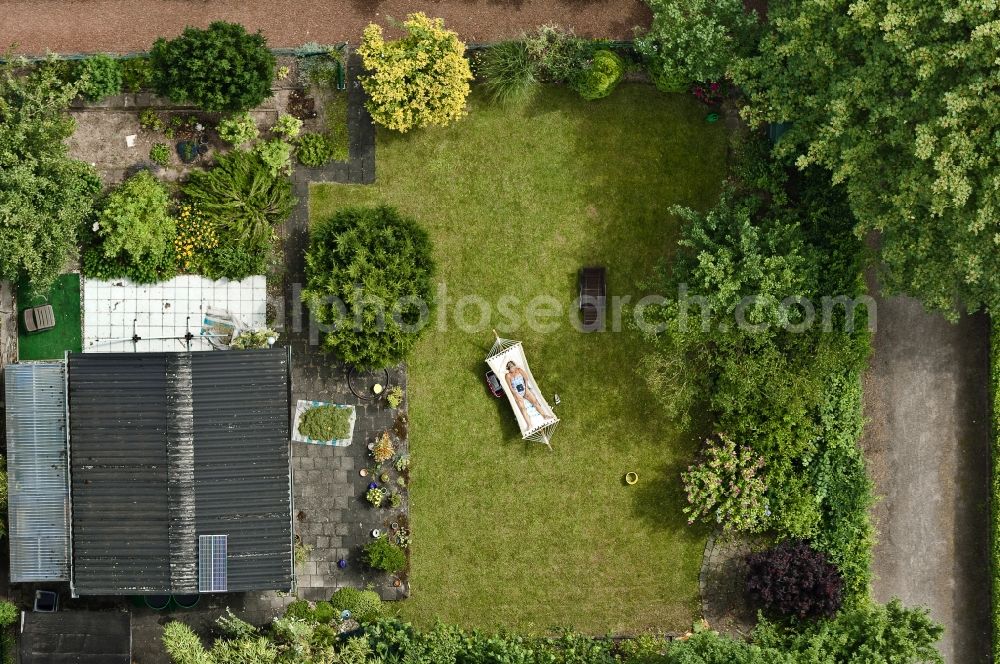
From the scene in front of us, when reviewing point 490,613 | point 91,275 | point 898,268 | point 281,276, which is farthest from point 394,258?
point 898,268

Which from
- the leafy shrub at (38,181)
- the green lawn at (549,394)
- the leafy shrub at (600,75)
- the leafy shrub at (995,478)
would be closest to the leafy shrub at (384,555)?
the green lawn at (549,394)

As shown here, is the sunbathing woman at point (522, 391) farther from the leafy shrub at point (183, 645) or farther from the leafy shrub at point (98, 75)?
the leafy shrub at point (98, 75)

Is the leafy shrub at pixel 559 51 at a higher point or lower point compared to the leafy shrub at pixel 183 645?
higher

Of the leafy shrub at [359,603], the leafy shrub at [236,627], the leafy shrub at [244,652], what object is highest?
the leafy shrub at [359,603]

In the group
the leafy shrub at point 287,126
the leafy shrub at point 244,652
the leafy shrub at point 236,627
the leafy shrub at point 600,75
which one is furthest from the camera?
the leafy shrub at point 287,126

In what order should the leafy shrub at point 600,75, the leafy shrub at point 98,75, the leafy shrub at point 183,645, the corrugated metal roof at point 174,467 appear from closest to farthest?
1. the leafy shrub at point 183,645
2. the corrugated metal roof at point 174,467
3. the leafy shrub at point 600,75
4. the leafy shrub at point 98,75

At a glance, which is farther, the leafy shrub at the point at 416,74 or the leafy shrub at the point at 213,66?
the leafy shrub at the point at 416,74
